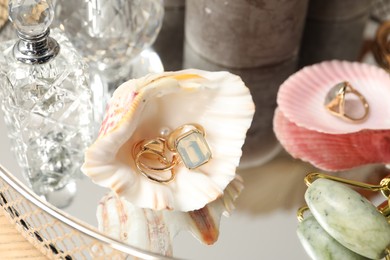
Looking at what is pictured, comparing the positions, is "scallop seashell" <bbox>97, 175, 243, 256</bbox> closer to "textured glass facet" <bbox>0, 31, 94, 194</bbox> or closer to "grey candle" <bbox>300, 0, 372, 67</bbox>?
"textured glass facet" <bbox>0, 31, 94, 194</bbox>

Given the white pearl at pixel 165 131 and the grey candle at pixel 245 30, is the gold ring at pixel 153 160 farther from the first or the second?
the grey candle at pixel 245 30

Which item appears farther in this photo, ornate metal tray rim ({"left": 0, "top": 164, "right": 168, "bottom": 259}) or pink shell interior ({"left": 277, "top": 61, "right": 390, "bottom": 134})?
pink shell interior ({"left": 277, "top": 61, "right": 390, "bottom": 134})

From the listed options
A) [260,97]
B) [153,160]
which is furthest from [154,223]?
[260,97]

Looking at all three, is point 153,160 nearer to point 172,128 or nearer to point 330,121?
point 172,128

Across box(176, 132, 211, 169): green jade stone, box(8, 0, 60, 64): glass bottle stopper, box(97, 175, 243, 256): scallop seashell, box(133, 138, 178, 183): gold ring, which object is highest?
box(8, 0, 60, 64): glass bottle stopper

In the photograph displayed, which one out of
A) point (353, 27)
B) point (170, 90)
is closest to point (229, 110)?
point (170, 90)

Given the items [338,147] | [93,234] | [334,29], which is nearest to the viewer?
[93,234]

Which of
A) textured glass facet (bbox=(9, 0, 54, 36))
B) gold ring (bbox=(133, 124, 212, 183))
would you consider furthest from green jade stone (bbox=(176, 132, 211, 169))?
textured glass facet (bbox=(9, 0, 54, 36))
